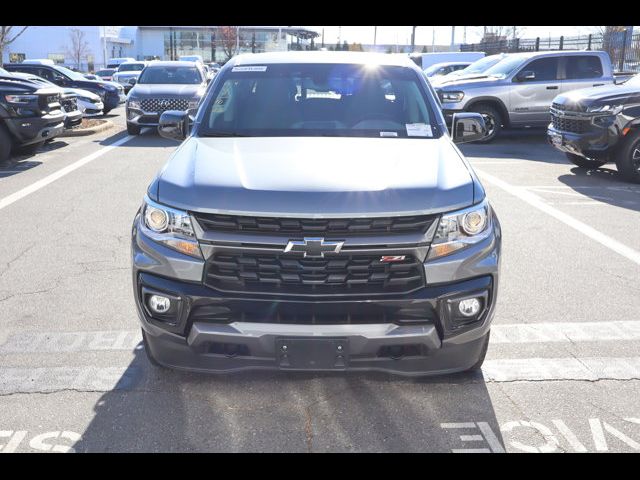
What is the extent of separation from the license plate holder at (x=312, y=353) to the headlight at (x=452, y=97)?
12.1 metres

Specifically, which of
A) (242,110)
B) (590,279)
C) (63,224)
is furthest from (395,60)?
(63,224)

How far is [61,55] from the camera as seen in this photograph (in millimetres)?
69875

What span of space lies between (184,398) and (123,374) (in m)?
0.49

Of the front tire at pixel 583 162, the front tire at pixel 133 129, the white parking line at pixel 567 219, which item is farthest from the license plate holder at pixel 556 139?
the front tire at pixel 133 129

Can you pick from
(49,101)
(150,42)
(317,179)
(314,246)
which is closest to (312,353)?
(314,246)

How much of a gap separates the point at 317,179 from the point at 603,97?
7.54 metres

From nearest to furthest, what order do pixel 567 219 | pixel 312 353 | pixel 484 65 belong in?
pixel 312 353 → pixel 567 219 → pixel 484 65

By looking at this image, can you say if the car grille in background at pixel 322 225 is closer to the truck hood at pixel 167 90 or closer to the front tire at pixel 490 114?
the front tire at pixel 490 114

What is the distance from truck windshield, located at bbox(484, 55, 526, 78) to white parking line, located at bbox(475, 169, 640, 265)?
5348mm

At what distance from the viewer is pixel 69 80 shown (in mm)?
18266

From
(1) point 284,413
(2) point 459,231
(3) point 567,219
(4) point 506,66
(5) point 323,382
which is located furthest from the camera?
(4) point 506,66

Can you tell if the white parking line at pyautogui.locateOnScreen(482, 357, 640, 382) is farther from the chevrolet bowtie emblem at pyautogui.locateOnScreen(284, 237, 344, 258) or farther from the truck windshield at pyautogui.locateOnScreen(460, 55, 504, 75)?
the truck windshield at pyautogui.locateOnScreen(460, 55, 504, 75)

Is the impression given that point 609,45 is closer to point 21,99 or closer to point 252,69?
point 21,99

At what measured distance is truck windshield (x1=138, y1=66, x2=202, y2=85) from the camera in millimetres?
15750
